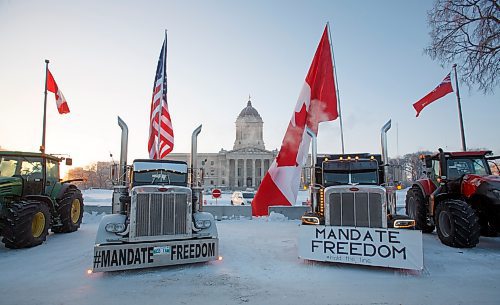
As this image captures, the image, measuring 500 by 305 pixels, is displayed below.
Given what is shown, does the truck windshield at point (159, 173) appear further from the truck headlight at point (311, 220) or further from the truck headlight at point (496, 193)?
the truck headlight at point (496, 193)

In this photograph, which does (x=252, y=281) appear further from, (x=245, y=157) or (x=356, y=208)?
(x=245, y=157)

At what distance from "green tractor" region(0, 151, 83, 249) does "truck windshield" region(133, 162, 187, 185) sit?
9.27 feet

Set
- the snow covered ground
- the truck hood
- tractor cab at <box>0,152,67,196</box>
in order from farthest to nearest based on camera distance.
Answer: tractor cab at <box>0,152,67,196</box> → the truck hood → the snow covered ground

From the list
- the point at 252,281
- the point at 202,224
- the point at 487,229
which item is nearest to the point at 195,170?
the point at 202,224

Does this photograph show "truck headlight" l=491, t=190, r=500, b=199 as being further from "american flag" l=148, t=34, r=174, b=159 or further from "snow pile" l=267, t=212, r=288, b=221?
"american flag" l=148, t=34, r=174, b=159

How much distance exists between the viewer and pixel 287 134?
1142cm

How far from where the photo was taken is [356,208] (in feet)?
22.1

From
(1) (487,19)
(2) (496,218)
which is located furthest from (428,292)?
(1) (487,19)

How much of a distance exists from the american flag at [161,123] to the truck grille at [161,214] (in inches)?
176

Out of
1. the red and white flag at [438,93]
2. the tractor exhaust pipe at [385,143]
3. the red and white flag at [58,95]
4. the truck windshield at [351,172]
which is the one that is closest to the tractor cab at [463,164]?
the truck windshield at [351,172]

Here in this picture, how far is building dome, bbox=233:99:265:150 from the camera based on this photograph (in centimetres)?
9894

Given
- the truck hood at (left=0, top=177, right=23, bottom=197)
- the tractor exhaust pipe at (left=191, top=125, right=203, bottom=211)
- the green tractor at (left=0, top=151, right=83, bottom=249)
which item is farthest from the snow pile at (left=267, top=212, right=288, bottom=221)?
the truck hood at (left=0, top=177, right=23, bottom=197)

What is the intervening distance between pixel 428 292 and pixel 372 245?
1.38 m

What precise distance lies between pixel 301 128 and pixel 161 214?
A: 6.26 meters
